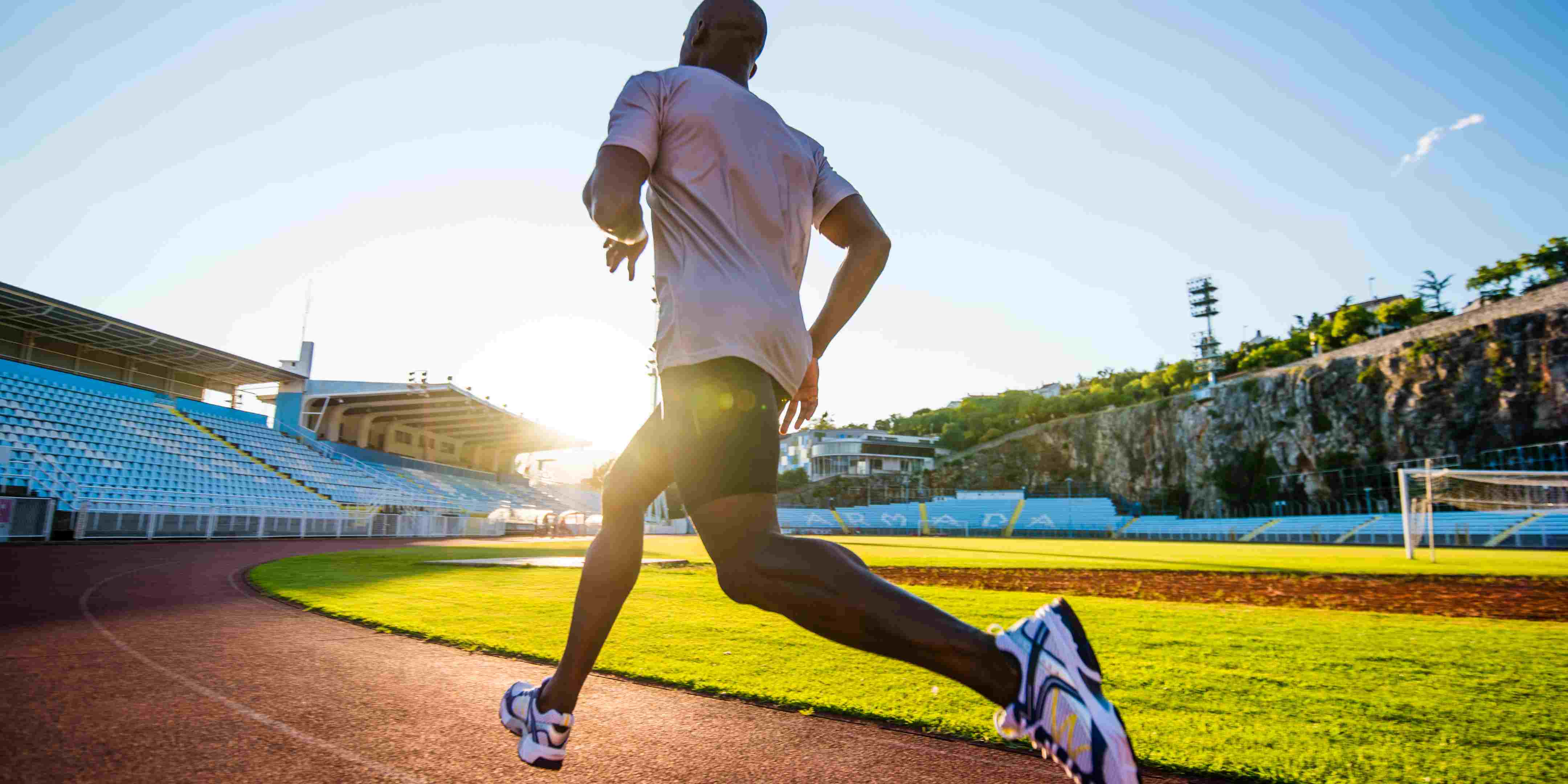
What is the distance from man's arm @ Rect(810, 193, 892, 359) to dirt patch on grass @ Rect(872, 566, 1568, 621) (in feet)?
22.4

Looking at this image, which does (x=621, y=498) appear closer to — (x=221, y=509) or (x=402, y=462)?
(x=221, y=509)

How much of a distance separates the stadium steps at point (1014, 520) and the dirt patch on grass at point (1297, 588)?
36.5 m

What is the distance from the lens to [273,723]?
96.9 inches

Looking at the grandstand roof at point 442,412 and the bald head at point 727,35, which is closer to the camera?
the bald head at point 727,35

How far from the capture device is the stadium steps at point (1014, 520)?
4816 cm

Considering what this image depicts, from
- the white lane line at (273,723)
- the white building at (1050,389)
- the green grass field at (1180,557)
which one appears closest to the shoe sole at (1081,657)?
the white lane line at (273,723)

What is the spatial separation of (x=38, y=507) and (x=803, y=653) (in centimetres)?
1886

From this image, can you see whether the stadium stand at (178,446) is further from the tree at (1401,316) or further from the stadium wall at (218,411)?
the tree at (1401,316)

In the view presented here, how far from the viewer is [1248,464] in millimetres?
52281

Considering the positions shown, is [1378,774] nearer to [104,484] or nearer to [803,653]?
[803,653]

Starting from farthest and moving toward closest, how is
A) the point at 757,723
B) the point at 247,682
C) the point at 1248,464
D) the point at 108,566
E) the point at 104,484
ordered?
the point at 1248,464, the point at 104,484, the point at 108,566, the point at 247,682, the point at 757,723

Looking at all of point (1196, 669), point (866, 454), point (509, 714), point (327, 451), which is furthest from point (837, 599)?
point (866, 454)

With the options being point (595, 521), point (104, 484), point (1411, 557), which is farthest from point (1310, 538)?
point (104, 484)

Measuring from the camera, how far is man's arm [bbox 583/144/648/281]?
1.59 metres
